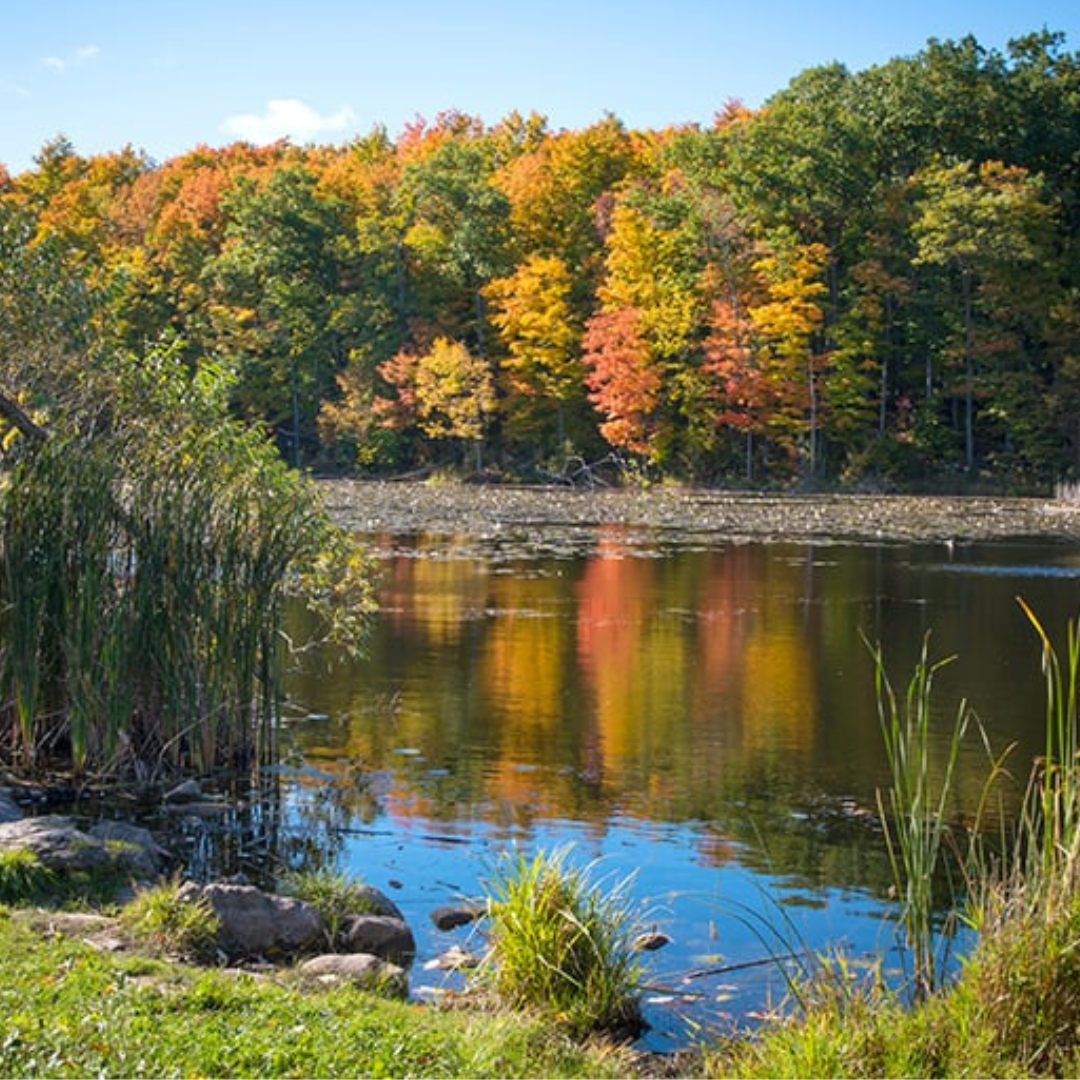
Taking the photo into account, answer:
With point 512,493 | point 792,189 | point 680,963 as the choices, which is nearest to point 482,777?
point 680,963

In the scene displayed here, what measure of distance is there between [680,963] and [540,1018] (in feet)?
6.12

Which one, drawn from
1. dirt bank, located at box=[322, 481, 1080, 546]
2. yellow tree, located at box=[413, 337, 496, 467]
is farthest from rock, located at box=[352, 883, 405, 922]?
yellow tree, located at box=[413, 337, 496, 467]

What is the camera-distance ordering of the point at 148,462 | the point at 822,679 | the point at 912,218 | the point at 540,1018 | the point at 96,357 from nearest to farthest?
the point at 540,1018, the point at 148,462, the point at 96,357, the point at 822,679, the point at 912,218

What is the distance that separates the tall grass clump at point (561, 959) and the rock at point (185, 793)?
186 inches

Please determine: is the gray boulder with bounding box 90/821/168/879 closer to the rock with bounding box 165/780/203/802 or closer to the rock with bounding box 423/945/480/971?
the rock with bounding box 165/780/203/802

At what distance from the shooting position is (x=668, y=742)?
1490 cm

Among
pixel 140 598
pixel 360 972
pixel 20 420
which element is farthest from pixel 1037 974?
pixel 20 420

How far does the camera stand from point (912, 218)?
53.4m

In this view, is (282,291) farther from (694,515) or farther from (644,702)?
(644,702)

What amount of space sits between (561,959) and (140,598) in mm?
5732

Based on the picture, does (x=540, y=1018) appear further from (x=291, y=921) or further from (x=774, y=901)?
(x=774, y=901)

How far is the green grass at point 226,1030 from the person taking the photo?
5496 millimetres

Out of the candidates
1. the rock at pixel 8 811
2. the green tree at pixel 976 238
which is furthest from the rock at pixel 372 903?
the green tree at pixel 976 238

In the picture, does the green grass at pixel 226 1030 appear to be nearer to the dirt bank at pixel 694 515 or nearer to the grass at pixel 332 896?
the grass at pixel 332 896
